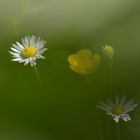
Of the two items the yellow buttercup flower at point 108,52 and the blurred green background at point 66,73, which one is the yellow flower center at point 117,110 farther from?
the yellow buttercup flower at point 108,52

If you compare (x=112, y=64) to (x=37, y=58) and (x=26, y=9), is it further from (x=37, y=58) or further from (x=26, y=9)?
(x=26, y=9)

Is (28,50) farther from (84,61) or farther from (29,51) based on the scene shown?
(84,61)

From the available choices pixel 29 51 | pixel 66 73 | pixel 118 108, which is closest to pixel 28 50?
pixel 29 51

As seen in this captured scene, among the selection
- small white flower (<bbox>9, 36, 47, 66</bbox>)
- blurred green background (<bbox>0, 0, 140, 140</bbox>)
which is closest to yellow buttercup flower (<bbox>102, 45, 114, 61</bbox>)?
blurred green background (<bbox>0, 0, 140, 140</bbox>)

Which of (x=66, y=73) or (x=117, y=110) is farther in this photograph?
(x=66, y=73)

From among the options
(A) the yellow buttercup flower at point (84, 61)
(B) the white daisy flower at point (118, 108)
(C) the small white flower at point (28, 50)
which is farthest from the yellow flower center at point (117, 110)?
(C) the small white flower at point (28, 50)
